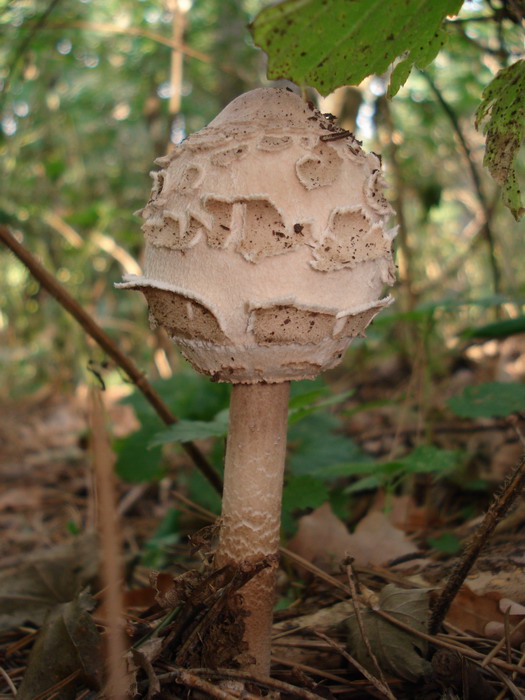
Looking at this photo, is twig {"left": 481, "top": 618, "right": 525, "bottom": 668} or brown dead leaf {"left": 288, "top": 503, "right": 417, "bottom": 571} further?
brown dead leaf {"left": 288, "top": 503, "right": 417, "bottom": 571}

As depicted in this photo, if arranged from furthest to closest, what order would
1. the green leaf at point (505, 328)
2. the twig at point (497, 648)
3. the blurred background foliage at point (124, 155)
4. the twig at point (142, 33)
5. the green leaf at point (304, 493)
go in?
the blurred background foliage at point (124, 155) < the twig at point (142, 33) < the green leaf at point (505, 328) < the green leaf at point (304, 493) < the twig at point (497, 648)

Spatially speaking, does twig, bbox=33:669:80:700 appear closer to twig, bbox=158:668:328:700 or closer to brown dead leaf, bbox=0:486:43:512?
twig, bbox=158:668:328:700

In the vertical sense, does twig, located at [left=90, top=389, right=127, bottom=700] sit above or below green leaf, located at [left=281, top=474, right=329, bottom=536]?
above

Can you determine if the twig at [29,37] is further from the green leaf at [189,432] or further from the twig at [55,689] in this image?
the twig at [55,689]

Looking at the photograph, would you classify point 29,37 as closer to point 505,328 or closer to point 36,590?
point 36,590

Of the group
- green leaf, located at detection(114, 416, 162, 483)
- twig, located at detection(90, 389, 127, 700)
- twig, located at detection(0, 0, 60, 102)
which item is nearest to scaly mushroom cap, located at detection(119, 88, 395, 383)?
twig, located at detection(90, 389, 127, 700)

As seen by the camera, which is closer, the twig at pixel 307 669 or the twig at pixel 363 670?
the twig at pixel 363 670

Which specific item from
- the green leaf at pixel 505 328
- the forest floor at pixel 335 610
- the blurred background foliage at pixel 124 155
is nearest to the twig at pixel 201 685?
the forest floor at pixel 335 610
